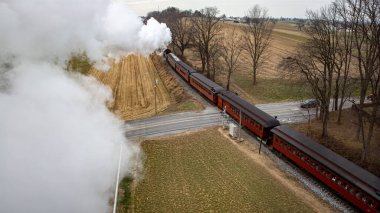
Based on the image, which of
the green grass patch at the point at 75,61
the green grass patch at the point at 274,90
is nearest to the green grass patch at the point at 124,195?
the green grass patch at the point at 75,61

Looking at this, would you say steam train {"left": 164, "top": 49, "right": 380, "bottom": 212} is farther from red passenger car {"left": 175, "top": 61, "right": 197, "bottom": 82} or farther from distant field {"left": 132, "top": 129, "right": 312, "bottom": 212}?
red passenger car {"left": 175, "top": 61, "right": 197, "bottom": 82}

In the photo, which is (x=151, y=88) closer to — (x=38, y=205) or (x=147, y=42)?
(x=147, y=42)

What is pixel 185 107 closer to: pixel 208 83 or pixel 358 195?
pixel 208 83

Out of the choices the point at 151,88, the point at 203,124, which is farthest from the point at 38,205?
the point at 151,88

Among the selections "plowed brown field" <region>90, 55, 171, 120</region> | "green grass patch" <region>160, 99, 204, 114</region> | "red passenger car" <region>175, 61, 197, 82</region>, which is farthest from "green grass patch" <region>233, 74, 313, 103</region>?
"plowed brown field" <region>90, 55, 171, 120</region>

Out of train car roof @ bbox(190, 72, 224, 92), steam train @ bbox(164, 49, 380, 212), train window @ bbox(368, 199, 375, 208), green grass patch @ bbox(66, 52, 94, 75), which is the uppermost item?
green grass patch @ bbox(66, 52, 94, 75)

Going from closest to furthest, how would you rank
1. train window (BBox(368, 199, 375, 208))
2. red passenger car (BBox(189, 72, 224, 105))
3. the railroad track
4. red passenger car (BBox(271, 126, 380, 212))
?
train window (BBox(368, 199, 375, 208)) < red passenger car (BBox(271, 126, 380, 212)) < the railroad track < red passenger car (BBox(189, 72, 224, 105))

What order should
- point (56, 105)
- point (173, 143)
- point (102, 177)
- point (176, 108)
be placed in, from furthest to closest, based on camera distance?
point (176, 108) → point (173, 143) → point (102, 177) → point (56, 105)
